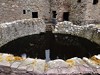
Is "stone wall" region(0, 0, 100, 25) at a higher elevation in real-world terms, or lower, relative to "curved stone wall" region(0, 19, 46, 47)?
higher

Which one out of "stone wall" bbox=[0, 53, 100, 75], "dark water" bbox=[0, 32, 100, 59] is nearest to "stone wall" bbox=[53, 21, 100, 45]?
"dark water" bbox=[0, 32, 100, 59]

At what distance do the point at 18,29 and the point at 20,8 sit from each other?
541cm

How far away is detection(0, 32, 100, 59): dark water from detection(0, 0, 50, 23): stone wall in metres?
4.98

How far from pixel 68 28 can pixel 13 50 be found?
187 inches

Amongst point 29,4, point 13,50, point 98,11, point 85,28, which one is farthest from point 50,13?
point 13,50

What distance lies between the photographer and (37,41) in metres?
9.99

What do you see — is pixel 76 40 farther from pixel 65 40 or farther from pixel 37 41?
pixel 37 41

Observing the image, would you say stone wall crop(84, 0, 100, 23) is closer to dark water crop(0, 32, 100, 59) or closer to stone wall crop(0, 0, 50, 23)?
dark water crop(0, 32, 100, 59)

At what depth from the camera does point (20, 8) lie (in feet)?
49.5

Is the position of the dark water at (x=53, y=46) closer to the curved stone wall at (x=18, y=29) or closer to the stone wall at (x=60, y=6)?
the curved stone wall at (x=18, y=29)

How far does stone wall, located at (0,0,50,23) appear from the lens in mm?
14635

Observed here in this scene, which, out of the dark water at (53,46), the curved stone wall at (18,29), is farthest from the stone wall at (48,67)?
the curved stone wall at (18,29)

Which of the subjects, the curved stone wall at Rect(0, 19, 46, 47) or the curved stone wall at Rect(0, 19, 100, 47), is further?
the curved stone wall at Rect(0, 19, 100, 47)

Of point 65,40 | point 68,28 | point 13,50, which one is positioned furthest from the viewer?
point 68,28
